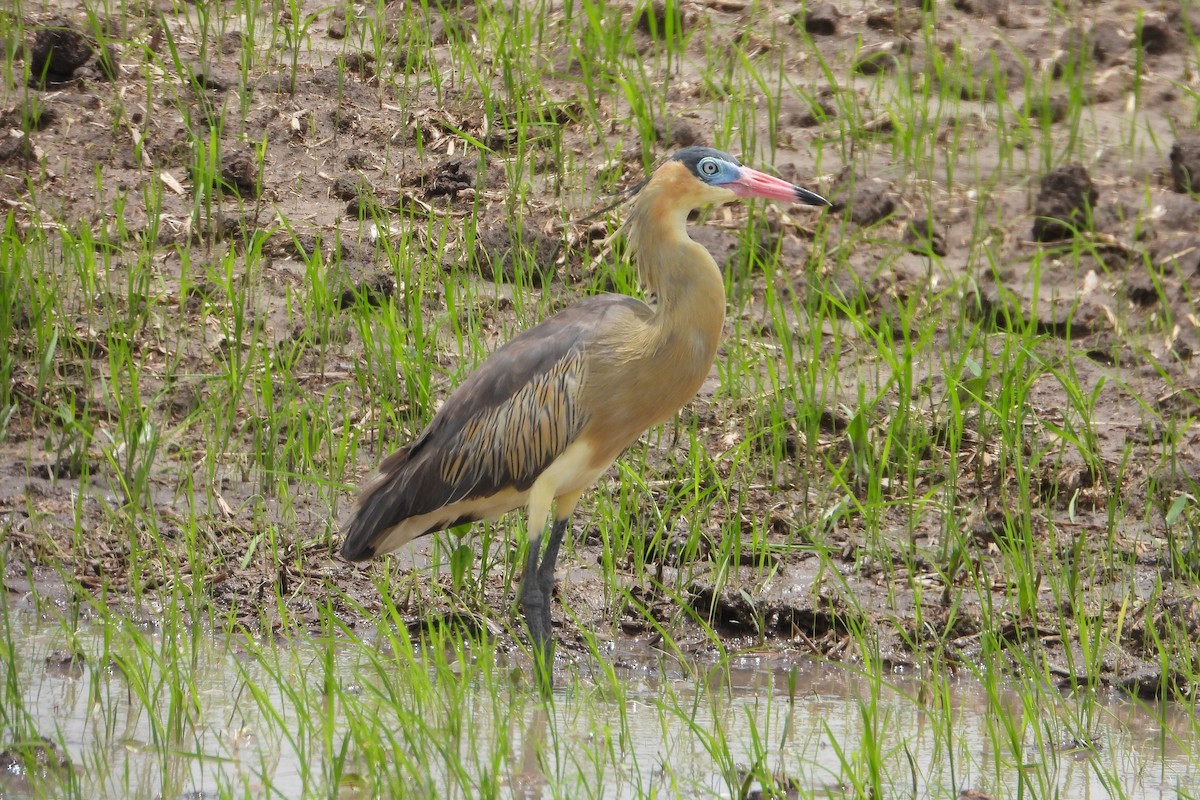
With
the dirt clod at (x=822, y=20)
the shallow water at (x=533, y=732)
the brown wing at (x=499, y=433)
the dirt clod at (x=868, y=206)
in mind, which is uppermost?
the dirt clod at (x=822, y=20)

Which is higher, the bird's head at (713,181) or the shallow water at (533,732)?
the bird's head at (713,181)

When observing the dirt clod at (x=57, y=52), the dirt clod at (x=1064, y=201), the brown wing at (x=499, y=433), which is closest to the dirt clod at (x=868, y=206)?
the dirt clod at (x=1064, y=201)

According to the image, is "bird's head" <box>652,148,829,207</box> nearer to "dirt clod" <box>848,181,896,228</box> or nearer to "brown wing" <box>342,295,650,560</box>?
"brown wing" <box>342,295,650,560</box>

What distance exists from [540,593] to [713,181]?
155 centimetres

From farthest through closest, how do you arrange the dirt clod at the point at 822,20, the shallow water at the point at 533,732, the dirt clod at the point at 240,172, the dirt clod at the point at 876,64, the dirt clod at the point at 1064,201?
1. the dirt clod at the point at 822,20
2. the dirt clod at the point at 876,64
3. the dirt clod at the point at 1064,201
4. the dirt clod at the point at 240,172
5. the shallow water at the point at 533,732

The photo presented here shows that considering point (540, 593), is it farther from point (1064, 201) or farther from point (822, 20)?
point (822, 20)

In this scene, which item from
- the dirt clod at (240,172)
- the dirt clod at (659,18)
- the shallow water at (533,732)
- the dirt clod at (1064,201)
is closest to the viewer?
the shallow water at (533,732)

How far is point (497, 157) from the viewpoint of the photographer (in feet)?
28.2

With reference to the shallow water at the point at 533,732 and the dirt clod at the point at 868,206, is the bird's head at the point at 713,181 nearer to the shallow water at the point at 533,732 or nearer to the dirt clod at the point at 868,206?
the shallow water at the point at 533,732

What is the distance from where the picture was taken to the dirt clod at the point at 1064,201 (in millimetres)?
8562

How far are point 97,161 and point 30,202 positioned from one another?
500mm

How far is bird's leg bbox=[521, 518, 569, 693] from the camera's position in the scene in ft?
19.3

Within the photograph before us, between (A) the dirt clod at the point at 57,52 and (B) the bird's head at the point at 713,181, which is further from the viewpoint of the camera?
(A) the dirt clod at the point at 57,52

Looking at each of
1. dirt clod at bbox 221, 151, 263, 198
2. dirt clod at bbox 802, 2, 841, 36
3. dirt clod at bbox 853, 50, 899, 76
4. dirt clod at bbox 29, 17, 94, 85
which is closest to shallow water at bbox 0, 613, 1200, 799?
dirt clod at bbox 221, 151, 263, 198
